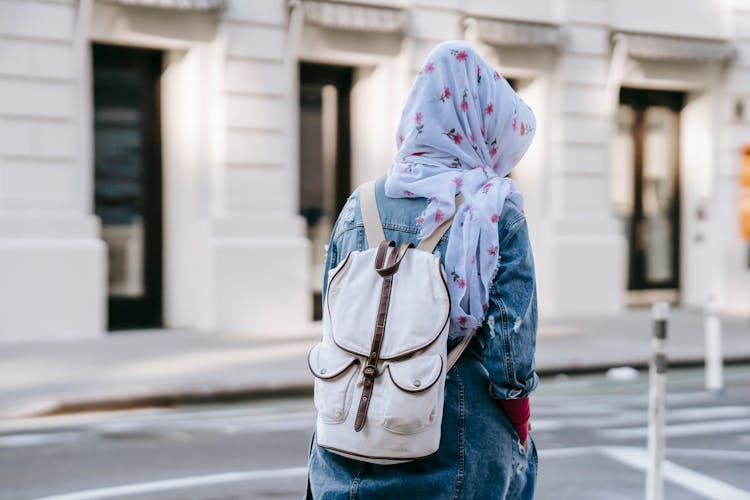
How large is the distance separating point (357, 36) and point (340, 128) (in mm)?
1385

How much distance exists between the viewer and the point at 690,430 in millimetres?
7465

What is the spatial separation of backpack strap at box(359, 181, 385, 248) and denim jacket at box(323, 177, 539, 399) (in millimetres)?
15

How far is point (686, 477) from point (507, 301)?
4245 millimetres

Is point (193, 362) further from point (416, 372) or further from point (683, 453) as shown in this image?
point (416, 372)

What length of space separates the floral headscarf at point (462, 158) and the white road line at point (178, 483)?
3.79m

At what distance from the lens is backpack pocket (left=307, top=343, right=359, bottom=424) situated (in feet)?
7.24

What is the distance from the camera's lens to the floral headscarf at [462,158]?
2.25 meters

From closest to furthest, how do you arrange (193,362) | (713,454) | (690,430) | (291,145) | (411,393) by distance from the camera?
1. (411,393)
2. (713,454)
3. (690,430)
4. (193,362)
5. (291,145)

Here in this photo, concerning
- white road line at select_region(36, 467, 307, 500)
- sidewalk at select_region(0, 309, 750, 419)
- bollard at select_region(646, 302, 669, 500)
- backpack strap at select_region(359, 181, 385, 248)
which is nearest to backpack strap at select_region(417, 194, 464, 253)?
backpack strap at select_region(359, 181, 385, 248)

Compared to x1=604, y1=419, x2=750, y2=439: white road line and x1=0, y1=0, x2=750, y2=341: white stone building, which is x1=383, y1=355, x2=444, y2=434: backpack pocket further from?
x1=0, y1=0, x2=750, y2=341: white stone building

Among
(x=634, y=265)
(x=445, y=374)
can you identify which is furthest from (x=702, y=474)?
(x=634, y=265)

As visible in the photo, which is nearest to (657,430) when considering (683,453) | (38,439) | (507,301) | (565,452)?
(565,452)

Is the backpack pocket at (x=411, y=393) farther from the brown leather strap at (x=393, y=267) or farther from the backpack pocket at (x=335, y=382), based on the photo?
the brown leather strap at (x=393, y=267)

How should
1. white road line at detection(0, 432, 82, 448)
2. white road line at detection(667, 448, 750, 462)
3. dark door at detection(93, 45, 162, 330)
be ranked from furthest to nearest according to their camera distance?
dark door at detection(93, 45, 162, 330) < white road line at detection(0, 432, 82, 448) < white road line at detection(667, 448, 750, 462)
